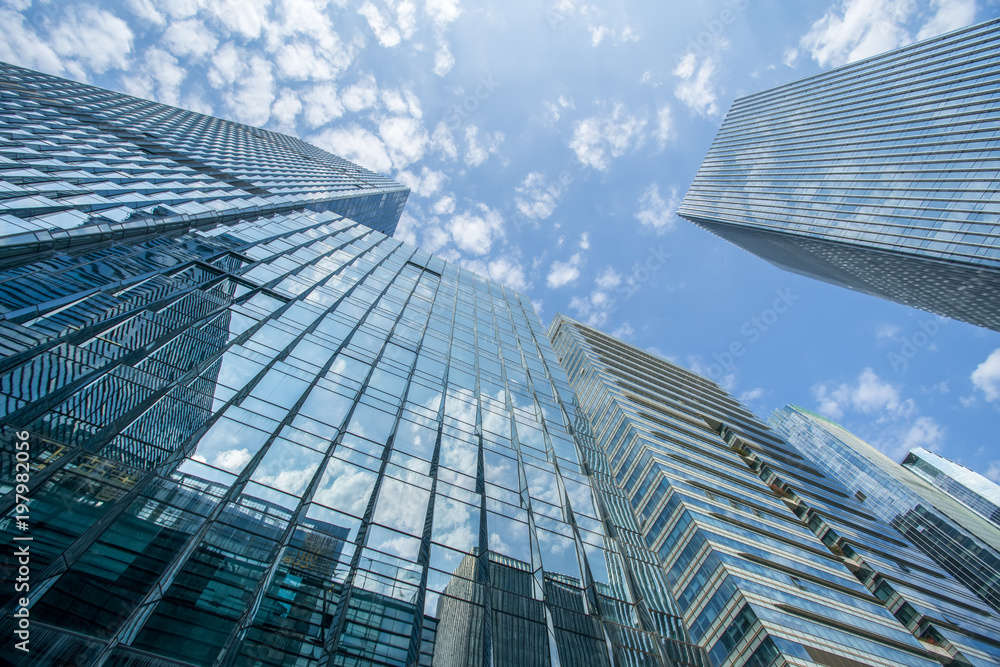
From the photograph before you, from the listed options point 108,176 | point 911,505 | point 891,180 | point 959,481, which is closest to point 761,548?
point 108,176

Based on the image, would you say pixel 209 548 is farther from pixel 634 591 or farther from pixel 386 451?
pixel 634 591

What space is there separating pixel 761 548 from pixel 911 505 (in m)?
89.6

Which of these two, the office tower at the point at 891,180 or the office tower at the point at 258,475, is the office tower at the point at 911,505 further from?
the office tower at the point at 258,475

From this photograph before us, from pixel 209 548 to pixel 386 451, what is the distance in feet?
16.0

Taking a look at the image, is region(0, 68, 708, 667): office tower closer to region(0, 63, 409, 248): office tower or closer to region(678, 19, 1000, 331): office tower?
region(0, 63, 409, 248): office tower

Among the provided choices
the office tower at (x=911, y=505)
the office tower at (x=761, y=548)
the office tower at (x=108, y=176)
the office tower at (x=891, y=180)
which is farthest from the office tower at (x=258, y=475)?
the office tower at (x=911, y=505)

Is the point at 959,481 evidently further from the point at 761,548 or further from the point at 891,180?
the point at 761,548

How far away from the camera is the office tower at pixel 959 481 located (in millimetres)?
103000

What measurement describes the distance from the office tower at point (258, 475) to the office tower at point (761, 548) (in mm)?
5553

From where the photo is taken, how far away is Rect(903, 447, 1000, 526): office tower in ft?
338

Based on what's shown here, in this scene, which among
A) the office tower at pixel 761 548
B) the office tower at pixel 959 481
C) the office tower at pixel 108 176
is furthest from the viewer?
the office tower at pixel 959 481

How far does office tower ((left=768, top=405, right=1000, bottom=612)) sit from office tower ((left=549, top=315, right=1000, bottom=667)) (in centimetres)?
5107

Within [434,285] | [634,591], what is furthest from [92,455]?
[434,285]

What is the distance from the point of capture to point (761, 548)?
34781mm
